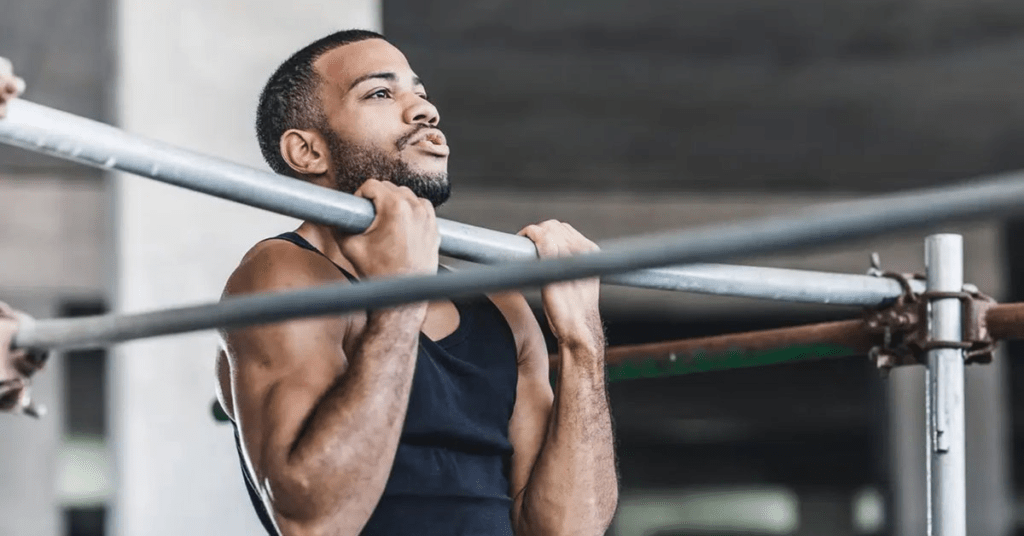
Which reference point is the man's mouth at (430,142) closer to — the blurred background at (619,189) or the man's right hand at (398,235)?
the man's right hand at (398,235)

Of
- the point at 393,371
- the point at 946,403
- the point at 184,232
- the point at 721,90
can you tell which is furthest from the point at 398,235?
the point at 721,90

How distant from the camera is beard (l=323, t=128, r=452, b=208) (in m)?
1.70

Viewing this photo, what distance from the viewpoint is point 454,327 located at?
1.72m

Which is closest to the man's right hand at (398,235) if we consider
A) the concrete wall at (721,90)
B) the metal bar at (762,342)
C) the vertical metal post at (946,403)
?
the metal bar at (762,342)

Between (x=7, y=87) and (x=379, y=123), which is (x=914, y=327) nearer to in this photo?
(x=379, y=123)

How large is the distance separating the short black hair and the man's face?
15 mm

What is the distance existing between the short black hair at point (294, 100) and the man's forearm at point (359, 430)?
1.41 feet

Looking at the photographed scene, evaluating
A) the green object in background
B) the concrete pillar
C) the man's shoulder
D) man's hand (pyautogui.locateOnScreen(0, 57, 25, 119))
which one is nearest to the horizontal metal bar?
man's hand (pyautogui.locateOnScreen(0, 57, 25, 119))

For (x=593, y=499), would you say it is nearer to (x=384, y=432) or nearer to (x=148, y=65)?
(x=384, y=432)

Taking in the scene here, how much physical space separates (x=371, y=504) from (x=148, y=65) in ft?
7.24

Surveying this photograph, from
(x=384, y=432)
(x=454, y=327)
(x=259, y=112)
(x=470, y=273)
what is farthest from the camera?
(x=259, y=112)

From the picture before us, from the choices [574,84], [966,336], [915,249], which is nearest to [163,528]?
[966,336]

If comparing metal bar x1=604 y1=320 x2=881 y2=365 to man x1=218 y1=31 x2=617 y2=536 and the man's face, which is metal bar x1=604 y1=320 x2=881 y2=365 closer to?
man x1=218 y1=31 x2=617 y2=536

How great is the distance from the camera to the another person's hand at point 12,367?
115 cm
